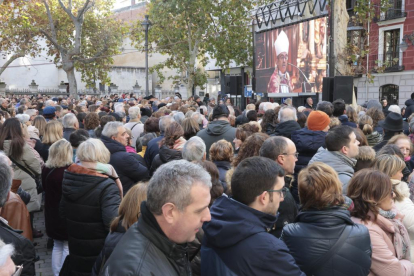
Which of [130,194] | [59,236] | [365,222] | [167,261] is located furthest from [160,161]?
[167,261]

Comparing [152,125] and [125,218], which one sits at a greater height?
[152,125]

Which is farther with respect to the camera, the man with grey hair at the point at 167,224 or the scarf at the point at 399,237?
the scarf at the point at 399,237

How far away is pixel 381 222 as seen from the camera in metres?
3.43

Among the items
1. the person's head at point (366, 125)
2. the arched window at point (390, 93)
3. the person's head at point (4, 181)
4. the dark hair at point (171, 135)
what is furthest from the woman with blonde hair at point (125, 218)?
the arched window at point (390, 93)

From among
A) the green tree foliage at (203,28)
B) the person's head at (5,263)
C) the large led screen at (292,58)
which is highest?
the green tree foliage at (203,28)

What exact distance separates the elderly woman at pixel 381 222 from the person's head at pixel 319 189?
0.33 metres

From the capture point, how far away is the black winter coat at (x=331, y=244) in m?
3.00

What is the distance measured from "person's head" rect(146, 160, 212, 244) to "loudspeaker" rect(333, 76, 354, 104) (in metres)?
10.2

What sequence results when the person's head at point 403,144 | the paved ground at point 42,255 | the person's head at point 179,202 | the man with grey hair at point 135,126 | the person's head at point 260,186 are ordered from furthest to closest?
the man with grey hair at point 135,126 → the paved ground at point 42,255 → the person's head at point 403,144 → the person's head at point 260,186 → the person's head at point 179,202

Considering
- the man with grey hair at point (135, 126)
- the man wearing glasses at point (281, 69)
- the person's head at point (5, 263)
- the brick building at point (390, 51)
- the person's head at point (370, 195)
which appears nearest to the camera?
the person's head at point (5, 263)

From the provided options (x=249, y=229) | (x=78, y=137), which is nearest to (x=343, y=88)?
(x=78, y=137)

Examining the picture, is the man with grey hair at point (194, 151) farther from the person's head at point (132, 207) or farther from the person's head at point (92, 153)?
the person's head at point (132, 207)

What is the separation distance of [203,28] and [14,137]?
2323 cm

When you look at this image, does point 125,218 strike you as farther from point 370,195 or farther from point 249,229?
point 370,195
